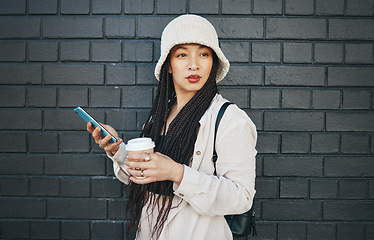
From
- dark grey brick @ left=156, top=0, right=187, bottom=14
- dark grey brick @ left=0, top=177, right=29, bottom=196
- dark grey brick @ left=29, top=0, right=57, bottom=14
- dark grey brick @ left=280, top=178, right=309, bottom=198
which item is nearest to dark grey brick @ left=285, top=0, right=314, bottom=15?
dark grey brick @ left=156, top=0, right=187, bottom=14

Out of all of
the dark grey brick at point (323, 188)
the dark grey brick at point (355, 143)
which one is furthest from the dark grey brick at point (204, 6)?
the dark grey brick at point (323, 188)

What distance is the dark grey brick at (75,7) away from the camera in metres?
2.64

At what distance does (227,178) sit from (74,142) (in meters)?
1.69

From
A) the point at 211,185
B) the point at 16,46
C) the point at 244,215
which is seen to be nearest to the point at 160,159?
the point at 211,185

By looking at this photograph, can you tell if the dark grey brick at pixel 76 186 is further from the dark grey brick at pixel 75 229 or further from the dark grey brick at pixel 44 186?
the dark grey brick at pixel 75 229

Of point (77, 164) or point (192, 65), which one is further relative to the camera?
point (77, 164)

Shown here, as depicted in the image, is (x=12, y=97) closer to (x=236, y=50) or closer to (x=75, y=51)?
(x=75, y=51)

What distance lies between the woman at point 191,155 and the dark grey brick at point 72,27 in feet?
3.45

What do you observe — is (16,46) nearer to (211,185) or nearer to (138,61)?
(138,61)

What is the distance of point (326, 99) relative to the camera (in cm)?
264

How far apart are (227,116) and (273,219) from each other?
1529 millimetres

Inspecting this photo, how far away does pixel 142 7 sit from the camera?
263 cm

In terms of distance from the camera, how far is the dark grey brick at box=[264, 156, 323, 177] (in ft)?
8.71

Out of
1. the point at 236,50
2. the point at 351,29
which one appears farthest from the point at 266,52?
the point at 351,29
